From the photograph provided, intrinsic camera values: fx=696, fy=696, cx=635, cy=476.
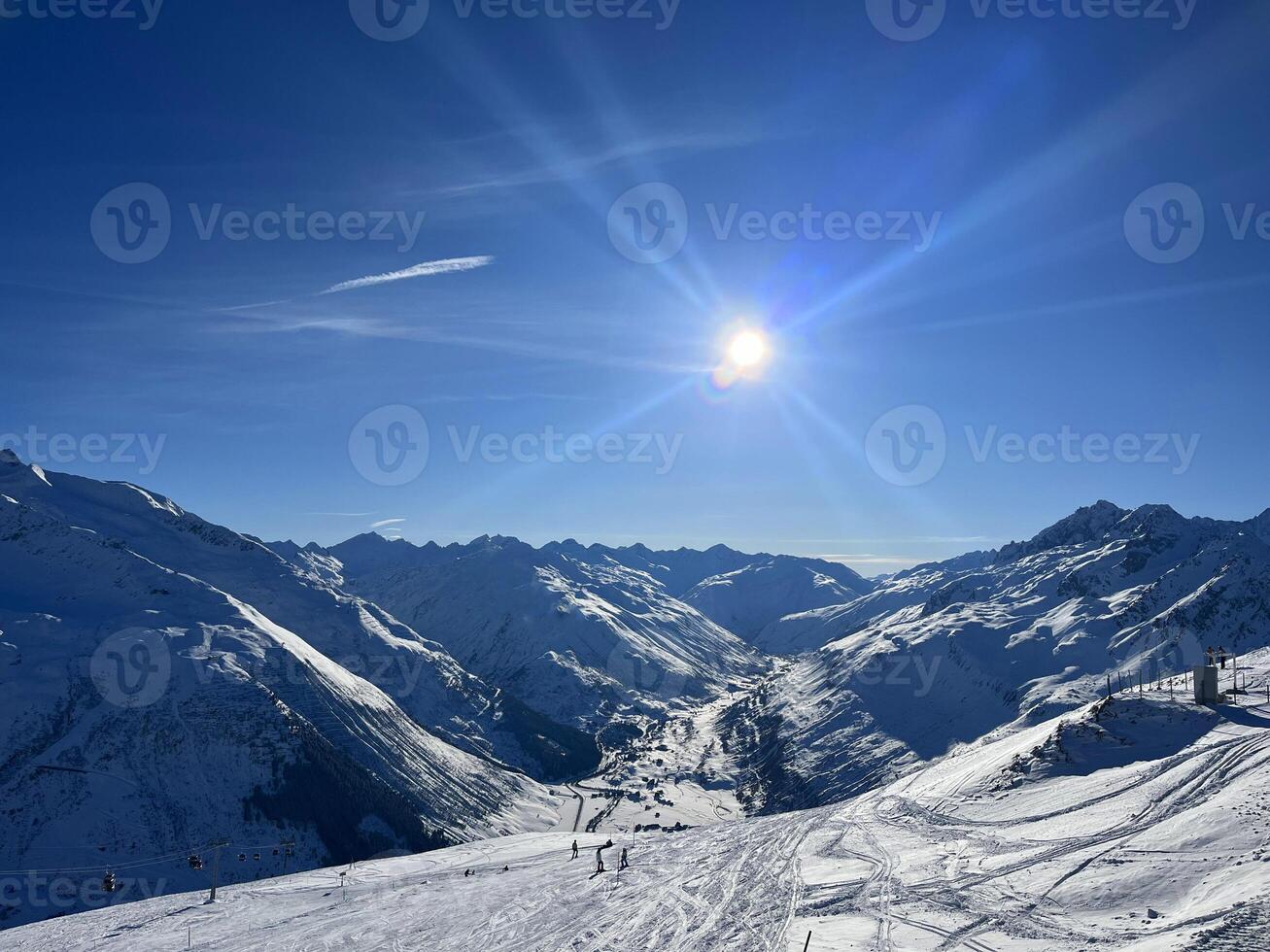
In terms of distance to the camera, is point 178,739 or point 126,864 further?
point 178,739

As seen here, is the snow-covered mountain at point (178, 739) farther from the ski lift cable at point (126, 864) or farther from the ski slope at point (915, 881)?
the ski slope at point (915, 881)

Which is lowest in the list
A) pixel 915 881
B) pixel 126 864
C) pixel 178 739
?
pixel 126 864

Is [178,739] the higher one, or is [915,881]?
[915,881]

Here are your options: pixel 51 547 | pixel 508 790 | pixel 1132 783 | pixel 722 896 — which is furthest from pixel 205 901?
pixel 51 547

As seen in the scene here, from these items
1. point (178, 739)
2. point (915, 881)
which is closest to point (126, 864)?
point (178, 739)

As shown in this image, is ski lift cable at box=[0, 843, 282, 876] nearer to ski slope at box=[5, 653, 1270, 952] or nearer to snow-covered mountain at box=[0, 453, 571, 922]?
snow-covered mountain at box=[0, 453, 571, 922]

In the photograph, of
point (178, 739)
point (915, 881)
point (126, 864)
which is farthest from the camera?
point (178, 739)

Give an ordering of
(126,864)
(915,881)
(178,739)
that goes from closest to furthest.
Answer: (915,881) → (126,864) → (178,739)

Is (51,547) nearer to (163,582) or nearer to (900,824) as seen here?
(163,582)

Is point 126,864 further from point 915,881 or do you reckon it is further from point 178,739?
point 915,881
